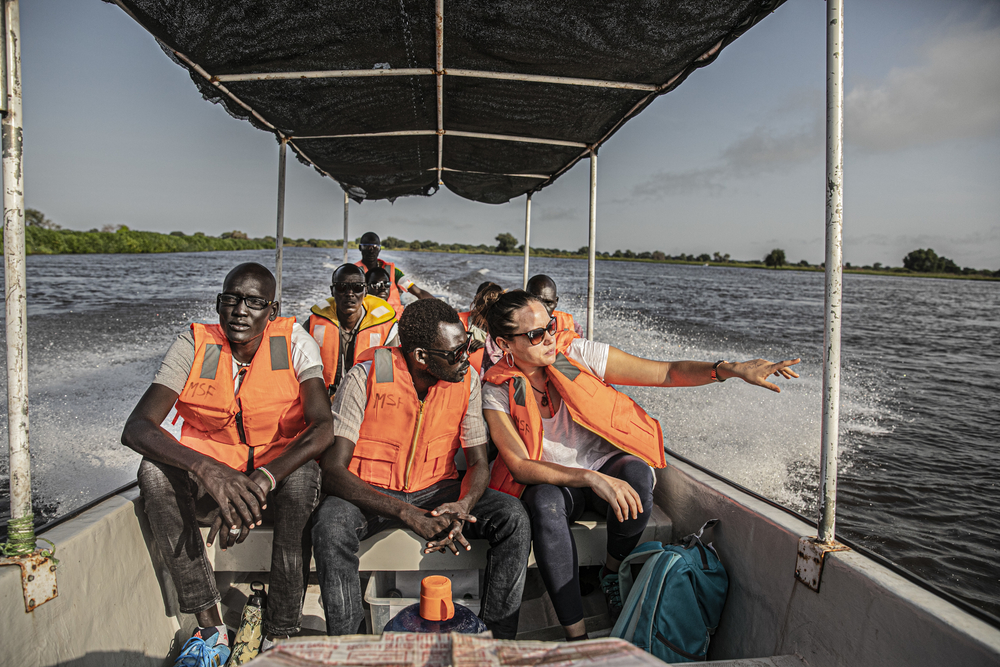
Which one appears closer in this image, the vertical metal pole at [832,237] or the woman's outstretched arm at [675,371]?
the vertical metal pole at [832,237]

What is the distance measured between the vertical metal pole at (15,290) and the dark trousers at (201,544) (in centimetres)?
44

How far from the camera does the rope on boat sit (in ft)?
4.94

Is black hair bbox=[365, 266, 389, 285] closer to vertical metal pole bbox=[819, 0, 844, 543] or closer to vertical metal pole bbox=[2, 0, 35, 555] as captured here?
vertical metal pole bbox=[2, 0, 35, 555]

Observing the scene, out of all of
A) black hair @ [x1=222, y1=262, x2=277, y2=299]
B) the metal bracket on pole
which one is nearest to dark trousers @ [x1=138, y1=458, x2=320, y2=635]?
black hair @ [x1=222, y1=262, x2=277, y2=299]

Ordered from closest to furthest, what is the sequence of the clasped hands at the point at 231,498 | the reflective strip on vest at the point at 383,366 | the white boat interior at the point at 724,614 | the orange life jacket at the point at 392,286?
the white boat interior at the point at 724,614
the clasped hands at the point at 231,498
the reflective strip on vest at the point at 383,366
the orange life jacket at the point at 392,286

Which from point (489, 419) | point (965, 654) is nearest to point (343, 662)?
point (965, 654)

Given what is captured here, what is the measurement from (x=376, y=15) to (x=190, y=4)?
A: 636 millimetres

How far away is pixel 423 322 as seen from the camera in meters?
2.16

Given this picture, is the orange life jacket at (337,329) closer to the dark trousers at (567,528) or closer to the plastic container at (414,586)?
the plastic container at (414,586)

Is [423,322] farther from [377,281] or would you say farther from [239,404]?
[377,281]

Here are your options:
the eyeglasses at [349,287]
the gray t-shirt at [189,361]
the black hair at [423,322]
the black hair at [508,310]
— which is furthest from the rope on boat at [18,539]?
the eyeglasses at [349,287]

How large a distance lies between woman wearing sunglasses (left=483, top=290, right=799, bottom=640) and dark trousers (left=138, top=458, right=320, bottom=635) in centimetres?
78

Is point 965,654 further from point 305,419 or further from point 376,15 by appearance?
point 376,15

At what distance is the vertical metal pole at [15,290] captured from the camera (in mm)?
1454
